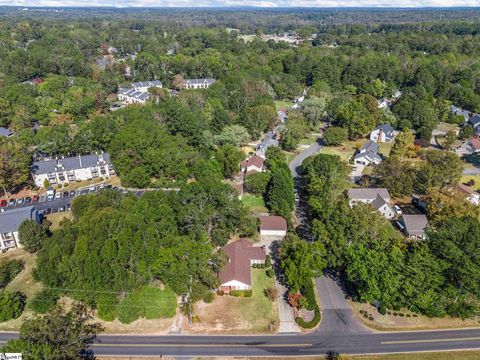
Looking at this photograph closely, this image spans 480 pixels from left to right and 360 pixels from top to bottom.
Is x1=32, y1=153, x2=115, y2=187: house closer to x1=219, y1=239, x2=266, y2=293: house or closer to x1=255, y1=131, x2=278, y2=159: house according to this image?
x1=255, y1=131, x2=278, y2=159: house

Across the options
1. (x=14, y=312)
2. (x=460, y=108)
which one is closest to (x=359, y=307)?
(x=14, y=312)

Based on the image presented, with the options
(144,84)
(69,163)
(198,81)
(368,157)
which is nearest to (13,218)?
(69,163)

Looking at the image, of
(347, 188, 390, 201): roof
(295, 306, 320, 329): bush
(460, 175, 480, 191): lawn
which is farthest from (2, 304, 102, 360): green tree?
(460, 175, 480, 191): lawn

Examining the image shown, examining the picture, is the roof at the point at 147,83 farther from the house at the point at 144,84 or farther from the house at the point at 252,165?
the house at the point at 252,165

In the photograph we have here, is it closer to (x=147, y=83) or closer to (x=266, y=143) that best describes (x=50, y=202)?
(x=266, y=143)

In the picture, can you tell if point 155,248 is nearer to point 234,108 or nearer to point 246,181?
point 246,181
